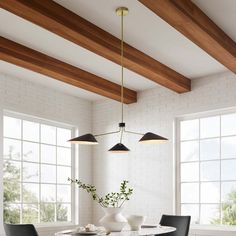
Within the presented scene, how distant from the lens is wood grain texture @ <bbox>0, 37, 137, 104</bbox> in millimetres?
4762

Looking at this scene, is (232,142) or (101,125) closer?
(232,142)

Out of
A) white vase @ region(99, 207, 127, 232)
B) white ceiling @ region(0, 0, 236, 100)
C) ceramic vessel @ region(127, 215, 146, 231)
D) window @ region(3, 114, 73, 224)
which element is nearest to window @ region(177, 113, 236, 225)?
white ceiling @ region(0, 0, 236, 100)

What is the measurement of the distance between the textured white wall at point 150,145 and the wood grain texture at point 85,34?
49 cm

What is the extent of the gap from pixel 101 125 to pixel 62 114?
0.73 meters

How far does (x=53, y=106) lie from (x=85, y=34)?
2.32m

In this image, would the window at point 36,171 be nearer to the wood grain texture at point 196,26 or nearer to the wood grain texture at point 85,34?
Answer: the wood grain texture at point 85,34

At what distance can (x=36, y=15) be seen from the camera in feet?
12.5

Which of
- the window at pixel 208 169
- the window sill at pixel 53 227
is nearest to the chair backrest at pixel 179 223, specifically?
the window at pixel 208 169

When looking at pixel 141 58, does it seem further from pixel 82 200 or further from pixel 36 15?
pixel 82 200

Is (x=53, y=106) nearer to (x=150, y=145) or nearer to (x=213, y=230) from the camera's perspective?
(x=150, y=145)

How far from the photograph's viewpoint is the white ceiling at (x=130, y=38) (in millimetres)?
3926

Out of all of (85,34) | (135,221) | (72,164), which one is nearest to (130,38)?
(85,34)

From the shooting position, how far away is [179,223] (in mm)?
5047

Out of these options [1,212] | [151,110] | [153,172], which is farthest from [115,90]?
[1,212]
